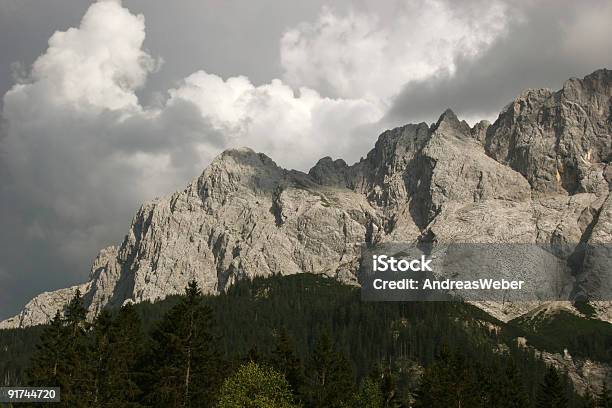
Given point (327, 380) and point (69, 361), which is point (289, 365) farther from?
point (69, 361)

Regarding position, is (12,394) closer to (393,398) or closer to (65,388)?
(65,388)

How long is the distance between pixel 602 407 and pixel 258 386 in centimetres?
6348

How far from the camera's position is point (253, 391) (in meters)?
72.0

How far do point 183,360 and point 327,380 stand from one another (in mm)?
22971

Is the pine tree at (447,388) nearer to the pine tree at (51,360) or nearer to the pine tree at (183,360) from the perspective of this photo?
the pine tree at (183,360)

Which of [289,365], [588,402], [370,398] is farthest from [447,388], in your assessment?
[588,402]

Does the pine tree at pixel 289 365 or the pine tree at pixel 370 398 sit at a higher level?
the pine tree at pixel 289 365

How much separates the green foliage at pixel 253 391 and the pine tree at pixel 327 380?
11486 mm

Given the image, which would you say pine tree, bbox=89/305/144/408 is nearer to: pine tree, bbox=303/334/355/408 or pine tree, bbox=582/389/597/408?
pine tree, bbox=303/334/355/408

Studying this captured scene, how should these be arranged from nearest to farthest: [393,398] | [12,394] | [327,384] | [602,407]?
[12,394], [327,384], [393,398], [602,407]

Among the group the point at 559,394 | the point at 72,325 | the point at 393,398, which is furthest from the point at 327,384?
the point at 559,394

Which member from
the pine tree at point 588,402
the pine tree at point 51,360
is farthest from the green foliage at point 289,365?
the pine tree at point 588,402

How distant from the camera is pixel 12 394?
68062 millimetres

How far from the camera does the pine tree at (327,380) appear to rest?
85.6 meters
